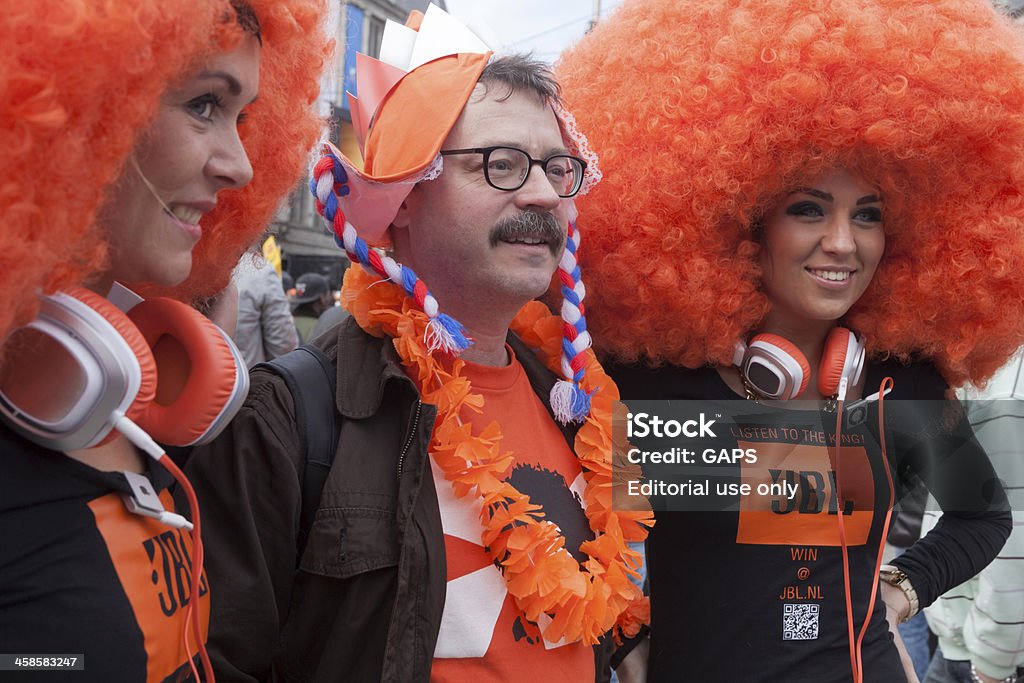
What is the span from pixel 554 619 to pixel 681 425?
77 centimetres

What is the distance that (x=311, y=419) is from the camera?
1843 mm

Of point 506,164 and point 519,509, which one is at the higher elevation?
point 506,164

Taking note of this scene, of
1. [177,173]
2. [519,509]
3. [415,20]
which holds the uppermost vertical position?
[415,20]

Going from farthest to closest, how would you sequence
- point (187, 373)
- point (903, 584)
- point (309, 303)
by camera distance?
point (309, 303) → point (903, 584) → point (187, 373)

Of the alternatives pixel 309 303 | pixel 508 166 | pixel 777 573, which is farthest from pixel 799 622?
pixel 309 303

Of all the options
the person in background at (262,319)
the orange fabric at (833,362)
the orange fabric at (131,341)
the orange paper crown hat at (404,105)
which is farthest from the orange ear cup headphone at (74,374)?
the person in background at (262,319)

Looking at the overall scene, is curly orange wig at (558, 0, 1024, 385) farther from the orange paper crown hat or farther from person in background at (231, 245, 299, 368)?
person in background at (231, 245, 299, 368)

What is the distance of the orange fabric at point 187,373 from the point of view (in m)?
1.44

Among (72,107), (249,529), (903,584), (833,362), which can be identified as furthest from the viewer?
(903,584)

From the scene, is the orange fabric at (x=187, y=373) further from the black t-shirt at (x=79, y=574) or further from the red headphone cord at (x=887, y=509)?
the red headphone cord at (x=887, y=509)

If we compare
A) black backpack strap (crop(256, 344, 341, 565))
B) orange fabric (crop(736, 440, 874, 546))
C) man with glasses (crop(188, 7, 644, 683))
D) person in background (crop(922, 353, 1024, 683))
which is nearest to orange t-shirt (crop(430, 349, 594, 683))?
man with glasses (crop(188, 7, 644, 683))

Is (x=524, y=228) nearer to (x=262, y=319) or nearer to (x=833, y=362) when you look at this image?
(x=833, y=362)

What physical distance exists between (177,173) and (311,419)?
62cm

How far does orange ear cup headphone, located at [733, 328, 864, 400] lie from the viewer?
93.5 inches
